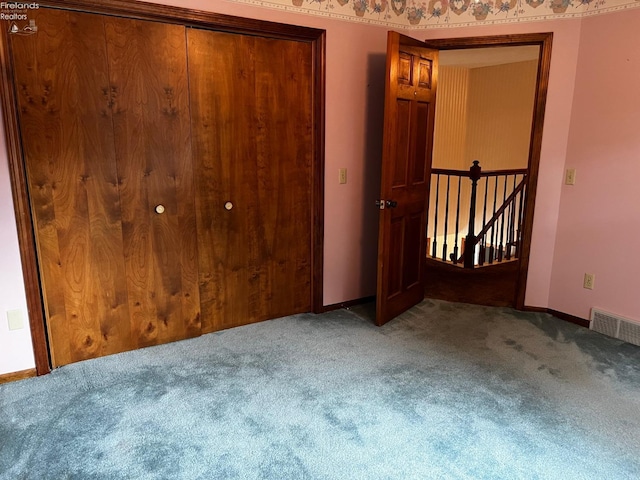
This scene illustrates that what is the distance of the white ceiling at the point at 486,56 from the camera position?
5.00m

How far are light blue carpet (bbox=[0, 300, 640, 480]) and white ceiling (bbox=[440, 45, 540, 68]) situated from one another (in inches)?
132

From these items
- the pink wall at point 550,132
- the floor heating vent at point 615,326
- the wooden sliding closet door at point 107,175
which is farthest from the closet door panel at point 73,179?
the floor heating vent at point 615,326

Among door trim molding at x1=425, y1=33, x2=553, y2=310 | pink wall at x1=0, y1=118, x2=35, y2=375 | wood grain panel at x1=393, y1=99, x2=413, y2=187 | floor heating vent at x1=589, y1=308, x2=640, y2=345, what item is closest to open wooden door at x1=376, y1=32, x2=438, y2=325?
wood grain panel at x1=393, y1=99, x2=413, y2=187

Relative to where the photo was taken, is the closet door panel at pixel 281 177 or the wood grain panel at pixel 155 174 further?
the closet door panel at pixel 281 177

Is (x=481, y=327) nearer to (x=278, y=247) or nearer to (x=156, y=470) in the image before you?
(x=278, y=247)

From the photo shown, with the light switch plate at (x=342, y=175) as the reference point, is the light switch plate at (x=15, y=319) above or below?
below

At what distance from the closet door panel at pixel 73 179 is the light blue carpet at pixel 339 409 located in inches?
12.4

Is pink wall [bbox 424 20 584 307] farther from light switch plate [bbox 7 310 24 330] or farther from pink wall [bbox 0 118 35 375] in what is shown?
light switch plate [bbox 7 310 24 330]

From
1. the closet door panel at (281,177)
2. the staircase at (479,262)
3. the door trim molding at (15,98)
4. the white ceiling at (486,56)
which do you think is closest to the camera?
the door trim molding at (15,98)

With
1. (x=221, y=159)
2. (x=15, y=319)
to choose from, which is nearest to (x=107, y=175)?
(x=221, y=159)

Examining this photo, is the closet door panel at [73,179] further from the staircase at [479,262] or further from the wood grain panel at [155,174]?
the staircase at [479,262]

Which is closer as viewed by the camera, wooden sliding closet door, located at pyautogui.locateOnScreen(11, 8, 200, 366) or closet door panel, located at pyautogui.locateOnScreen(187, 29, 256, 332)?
wooden sliding closet door, located at pyautogui.locateOnScreen(11, 8, 200, 366)

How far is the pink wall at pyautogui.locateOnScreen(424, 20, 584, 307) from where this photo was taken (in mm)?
3090

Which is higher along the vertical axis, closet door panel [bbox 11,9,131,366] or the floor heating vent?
closet door panel [bbox 11,9,131,366]
